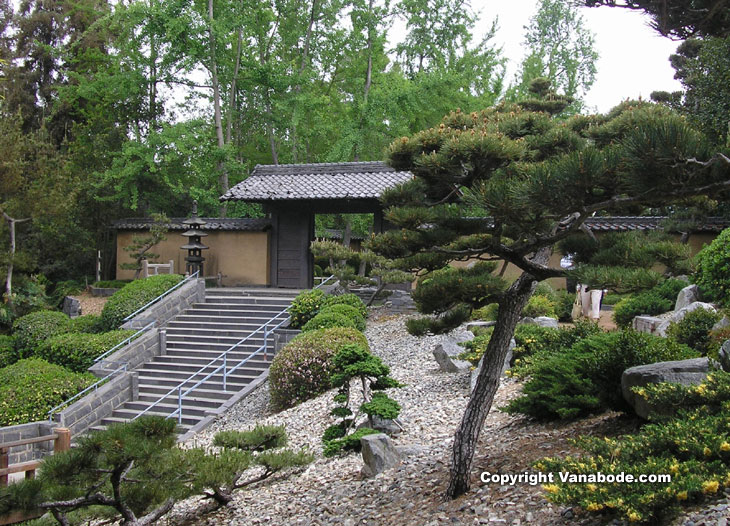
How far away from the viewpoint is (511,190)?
3.79m

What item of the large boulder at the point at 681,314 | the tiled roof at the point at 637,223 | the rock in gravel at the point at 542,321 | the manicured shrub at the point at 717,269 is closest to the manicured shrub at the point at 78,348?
the rock in gravel at the point at 542,321

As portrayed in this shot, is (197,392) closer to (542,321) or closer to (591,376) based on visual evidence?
(542,321)

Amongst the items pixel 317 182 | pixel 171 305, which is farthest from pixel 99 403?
pixel 317 182

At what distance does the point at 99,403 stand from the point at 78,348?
2034mm

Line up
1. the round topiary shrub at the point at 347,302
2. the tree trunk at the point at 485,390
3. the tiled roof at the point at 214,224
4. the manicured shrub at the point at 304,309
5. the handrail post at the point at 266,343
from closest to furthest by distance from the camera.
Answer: the tree trunk at the point at 485,390, the handrail post at the point at 266,343, the manicured shrub at the point at 304,309, the round topiary shrub at the point at 347,302, the tiled roof at the point at 214,224

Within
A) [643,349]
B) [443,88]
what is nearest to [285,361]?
[643,349]

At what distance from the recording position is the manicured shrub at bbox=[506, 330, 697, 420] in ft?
17.3

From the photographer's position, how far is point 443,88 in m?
18.0

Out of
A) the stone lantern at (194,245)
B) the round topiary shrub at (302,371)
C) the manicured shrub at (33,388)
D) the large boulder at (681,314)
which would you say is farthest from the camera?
the stone lantern at (194,245)

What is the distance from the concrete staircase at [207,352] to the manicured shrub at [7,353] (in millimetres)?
3572

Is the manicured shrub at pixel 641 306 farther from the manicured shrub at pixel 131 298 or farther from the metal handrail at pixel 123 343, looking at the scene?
the manicured shrub at pixel 131 298

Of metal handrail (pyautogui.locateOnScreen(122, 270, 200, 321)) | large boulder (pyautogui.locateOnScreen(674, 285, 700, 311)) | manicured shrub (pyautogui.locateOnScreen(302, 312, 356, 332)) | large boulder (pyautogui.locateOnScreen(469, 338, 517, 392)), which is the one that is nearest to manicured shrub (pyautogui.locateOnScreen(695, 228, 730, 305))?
large boulder (pyautogui.locateOnScreen(674, 285, 700, 311))

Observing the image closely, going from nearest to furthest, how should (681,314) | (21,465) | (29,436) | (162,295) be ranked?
(21,465) < (681,314) < (29,436) < (162,295)

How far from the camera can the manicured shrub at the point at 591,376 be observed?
17.3ft
